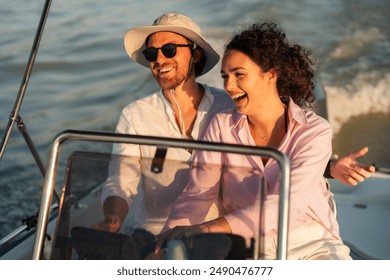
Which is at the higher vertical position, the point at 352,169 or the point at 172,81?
the point at 172,81

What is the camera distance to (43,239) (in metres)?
1.74

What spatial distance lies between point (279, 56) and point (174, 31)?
41 centimetres

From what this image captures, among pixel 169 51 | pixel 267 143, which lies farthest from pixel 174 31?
pixel 267 143

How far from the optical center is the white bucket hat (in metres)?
2.46

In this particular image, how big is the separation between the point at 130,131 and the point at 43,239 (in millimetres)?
741

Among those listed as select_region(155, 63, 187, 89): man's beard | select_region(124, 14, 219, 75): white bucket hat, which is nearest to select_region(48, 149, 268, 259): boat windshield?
select_region(155, 63, 187, 89): man's beard

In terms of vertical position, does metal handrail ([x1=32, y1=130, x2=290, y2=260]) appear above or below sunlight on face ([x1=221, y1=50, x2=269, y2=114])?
below

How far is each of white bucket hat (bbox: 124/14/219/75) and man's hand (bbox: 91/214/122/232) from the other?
34.8 inches

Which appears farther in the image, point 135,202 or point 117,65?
point 117,65

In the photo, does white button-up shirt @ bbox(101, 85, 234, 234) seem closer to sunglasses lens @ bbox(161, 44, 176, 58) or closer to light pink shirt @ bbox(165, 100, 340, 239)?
light pink shirt @ bbox(165, 100, 340, 239)

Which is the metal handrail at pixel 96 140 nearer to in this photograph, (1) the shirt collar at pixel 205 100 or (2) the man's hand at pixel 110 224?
(2) the man's hand at pixel 110 224

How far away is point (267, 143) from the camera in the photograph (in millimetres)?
2244

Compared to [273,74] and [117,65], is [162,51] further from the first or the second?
[117,65]

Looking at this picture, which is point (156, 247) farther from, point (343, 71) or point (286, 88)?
point (343, 71)
